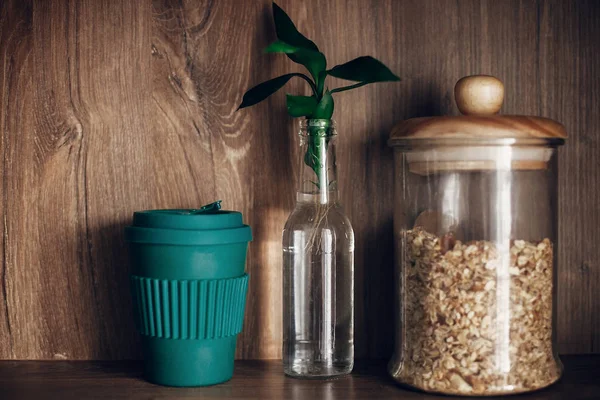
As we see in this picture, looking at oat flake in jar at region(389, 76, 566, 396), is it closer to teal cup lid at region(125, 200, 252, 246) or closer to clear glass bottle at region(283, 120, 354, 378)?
clear glass bottle at region(283, 120, 354, 378)

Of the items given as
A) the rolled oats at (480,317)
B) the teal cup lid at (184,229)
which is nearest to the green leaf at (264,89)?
the teal cup lid at (184,229)

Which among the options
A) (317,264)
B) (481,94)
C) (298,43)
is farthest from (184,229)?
(481,94)

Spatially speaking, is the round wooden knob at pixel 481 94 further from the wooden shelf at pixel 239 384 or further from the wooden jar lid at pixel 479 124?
the wooden shelf at pixel 239 384

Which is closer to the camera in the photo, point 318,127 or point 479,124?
point 479,124

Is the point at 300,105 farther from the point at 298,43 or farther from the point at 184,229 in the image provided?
the point at 184,229

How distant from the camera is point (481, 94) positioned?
86 cm

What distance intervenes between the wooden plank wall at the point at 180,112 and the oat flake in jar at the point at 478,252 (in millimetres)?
169

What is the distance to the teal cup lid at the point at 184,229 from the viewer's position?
2.78 ft

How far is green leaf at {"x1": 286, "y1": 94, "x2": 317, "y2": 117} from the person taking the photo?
0.93 meters

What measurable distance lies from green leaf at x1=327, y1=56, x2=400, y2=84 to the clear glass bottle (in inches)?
2.8

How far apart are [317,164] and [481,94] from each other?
0.77 feet

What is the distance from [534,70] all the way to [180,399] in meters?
0.71

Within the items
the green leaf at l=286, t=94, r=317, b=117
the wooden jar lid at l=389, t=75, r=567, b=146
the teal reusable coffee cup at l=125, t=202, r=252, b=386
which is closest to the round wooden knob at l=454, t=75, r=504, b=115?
the wooden jar lid at l=389, t=75, r=567, b=146

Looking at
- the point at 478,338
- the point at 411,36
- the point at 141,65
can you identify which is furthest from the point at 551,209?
the point at 141,65
